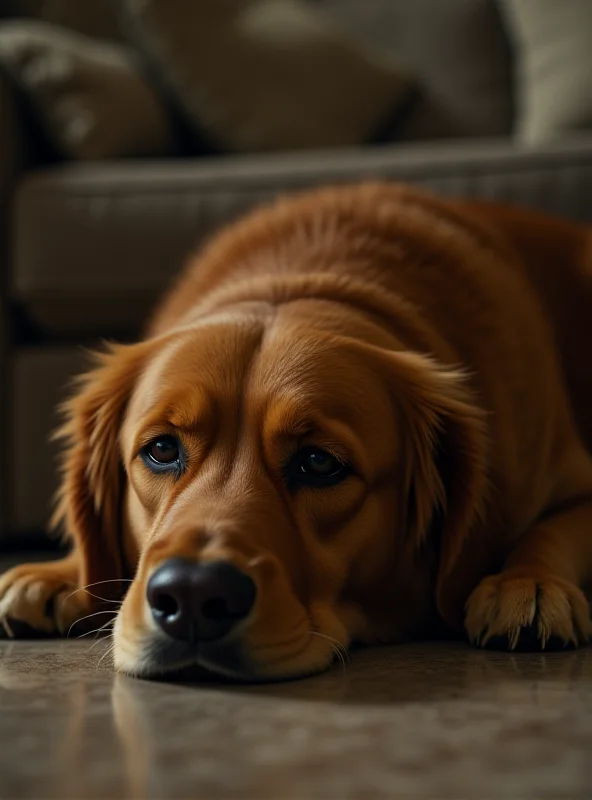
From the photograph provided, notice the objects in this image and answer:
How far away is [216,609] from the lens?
1316 mm

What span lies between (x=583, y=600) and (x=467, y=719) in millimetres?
490

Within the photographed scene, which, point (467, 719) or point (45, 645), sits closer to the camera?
point (467, 719)

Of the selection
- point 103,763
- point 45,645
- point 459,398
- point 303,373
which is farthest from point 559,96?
point 103,763

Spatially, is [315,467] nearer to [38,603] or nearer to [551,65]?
[38,603]

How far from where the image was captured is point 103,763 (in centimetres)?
105

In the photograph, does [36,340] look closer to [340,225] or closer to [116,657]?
[340,225]

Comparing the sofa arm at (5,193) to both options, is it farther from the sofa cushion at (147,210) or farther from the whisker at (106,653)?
the whisker at (106,653)

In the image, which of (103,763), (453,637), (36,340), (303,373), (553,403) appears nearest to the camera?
(103,763)

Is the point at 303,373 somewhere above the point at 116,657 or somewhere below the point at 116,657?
above

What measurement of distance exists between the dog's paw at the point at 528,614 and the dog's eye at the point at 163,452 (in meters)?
0.49

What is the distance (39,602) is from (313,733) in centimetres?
76

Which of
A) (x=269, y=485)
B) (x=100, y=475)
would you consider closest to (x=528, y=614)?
(x=269, y=485)

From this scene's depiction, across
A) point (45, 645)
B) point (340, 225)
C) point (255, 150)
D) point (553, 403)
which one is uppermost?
point (255, 150)

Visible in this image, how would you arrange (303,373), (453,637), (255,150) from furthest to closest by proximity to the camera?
(255,150) → (453,637) → (303,373)
